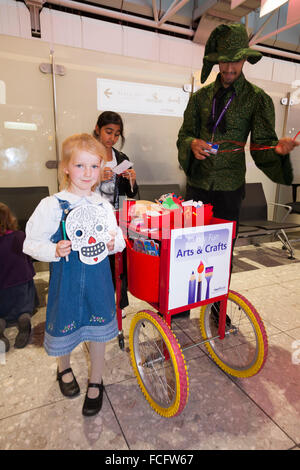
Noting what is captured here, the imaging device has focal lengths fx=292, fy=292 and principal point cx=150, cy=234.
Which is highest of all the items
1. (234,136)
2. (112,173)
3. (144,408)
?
(234,136)

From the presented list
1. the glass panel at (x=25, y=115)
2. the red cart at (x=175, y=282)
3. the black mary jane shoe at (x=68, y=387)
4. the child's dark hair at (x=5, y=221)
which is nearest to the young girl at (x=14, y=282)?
the child's dark hair at (x=5, y=221)

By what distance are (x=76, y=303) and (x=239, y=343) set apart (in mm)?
1249

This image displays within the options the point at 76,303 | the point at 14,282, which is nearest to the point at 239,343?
the point at 76,303

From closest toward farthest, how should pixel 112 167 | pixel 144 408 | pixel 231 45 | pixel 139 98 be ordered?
pixel 144 408
pixel 231 45
pixel 112 167
pixel 139 98

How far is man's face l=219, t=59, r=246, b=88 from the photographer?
64.6 inches

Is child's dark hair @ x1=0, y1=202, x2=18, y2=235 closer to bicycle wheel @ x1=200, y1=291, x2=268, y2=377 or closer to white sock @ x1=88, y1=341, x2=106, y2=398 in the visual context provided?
white sock @ x1=88, y1=341, x2=106, y2=398

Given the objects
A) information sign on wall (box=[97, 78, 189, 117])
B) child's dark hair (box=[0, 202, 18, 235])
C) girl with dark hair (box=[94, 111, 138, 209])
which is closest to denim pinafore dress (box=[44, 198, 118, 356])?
girl with dark hair (box=[94, 111, 138, 209])

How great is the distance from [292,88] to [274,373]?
4588 mm

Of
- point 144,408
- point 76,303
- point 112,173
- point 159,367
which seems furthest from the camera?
point 112,173

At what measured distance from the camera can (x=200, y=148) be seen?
177cm

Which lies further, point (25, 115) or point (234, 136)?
Result: point (25, 115)

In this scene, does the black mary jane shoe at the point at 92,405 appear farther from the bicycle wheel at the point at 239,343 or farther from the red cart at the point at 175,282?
the bicycle wheel at the point at 239,343

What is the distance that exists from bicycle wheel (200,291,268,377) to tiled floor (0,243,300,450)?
3.0 inches

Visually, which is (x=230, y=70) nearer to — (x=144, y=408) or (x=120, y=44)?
(x=144, y=408)
